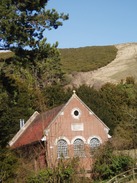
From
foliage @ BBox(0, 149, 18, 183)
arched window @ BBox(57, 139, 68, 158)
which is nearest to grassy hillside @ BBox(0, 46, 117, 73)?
arched window @ BBox(57, 139, 68, 158)

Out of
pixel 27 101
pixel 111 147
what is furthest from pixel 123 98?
pixel 111 147

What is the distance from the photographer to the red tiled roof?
4597 cm

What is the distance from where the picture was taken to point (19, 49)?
2847 centimetres

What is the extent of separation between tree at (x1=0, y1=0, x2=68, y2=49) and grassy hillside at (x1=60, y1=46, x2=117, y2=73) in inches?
2827

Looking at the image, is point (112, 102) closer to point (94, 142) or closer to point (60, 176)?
point (94, 142)

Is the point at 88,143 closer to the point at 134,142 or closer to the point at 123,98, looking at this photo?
the point at 134,142

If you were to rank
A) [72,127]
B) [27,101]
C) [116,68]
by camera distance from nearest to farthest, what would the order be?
1. [72,127]
2. [27,101]
3. [116,68]

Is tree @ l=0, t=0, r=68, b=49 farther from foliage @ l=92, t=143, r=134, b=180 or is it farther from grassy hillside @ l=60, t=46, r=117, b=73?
grassy hillside @ l=60, t=46, r=117, b=73

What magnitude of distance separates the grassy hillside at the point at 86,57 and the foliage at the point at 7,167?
2874 inches

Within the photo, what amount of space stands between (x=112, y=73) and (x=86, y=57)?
22357 mm

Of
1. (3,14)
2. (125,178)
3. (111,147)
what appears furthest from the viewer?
(111,147)

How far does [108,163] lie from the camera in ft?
126

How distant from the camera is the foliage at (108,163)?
36688 mm

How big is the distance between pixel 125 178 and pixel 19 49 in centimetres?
1171
